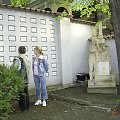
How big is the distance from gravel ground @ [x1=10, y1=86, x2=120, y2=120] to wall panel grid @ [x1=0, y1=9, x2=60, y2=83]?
6.22 ft

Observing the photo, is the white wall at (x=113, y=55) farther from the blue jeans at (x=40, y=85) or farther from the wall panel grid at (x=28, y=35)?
the blue jeans at (x=40, y=85)

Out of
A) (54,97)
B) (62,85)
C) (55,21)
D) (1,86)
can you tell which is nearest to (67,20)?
(55,21)

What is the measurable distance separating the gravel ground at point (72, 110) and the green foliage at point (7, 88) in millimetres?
1422

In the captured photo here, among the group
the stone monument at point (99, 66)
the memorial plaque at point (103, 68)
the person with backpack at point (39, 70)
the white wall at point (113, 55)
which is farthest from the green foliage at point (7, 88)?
the white wall at point (113, 55)

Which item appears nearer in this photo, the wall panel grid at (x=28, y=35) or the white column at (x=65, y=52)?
the wall panel grid at (x=28, y=35)

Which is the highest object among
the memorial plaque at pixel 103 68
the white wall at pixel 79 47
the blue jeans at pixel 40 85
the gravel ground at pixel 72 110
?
the white wall at pixel 79 47

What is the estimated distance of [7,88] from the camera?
643 cm

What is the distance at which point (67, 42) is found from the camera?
1298cm

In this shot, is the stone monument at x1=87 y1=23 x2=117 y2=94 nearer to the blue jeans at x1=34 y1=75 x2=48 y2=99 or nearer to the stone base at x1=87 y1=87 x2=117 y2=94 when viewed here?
the stone base at x1=87 y1=87 x2=117 y2=94

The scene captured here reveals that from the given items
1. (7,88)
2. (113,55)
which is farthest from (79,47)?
(7,88)

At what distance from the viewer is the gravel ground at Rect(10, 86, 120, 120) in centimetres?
782

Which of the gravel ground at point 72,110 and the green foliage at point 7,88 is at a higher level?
the green foliage at point 7,88

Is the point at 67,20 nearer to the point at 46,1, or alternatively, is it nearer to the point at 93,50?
the point at 93,50

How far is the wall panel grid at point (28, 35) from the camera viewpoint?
36.0ft
